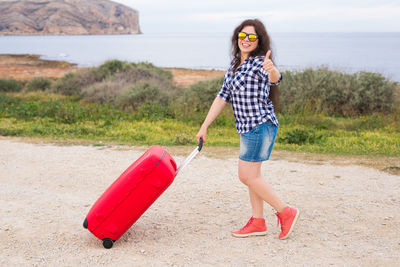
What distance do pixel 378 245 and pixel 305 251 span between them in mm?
712

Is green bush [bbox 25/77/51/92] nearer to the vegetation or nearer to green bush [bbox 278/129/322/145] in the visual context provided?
the vegetation

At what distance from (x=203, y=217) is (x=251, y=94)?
170 centimetres

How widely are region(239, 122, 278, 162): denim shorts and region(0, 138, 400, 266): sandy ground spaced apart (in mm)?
842

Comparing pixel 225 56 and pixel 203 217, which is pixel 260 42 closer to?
pixel 203 217

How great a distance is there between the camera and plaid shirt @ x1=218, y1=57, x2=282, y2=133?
344cm

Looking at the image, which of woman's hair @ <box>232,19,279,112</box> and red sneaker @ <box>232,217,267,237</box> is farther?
red sneaker @ <box>232,217,267,237</box>

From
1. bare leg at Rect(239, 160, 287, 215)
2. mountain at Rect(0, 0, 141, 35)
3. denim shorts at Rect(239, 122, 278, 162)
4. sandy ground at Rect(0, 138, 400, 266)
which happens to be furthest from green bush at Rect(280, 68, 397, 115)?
mountain at Rect(0, 0, 141, 35)

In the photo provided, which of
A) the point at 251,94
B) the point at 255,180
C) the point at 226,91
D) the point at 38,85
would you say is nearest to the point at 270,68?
the point at 251,94

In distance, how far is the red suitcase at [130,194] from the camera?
353cm

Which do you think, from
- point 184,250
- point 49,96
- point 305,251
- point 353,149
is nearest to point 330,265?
point 305,251

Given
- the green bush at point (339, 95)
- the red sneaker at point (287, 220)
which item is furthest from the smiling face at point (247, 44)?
the green bush at point (339, 95)

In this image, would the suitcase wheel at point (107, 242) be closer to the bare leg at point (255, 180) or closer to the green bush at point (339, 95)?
the bare leg at point (255, 180)

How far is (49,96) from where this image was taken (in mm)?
16641

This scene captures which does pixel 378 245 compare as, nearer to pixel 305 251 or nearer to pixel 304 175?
pixel 305 251
